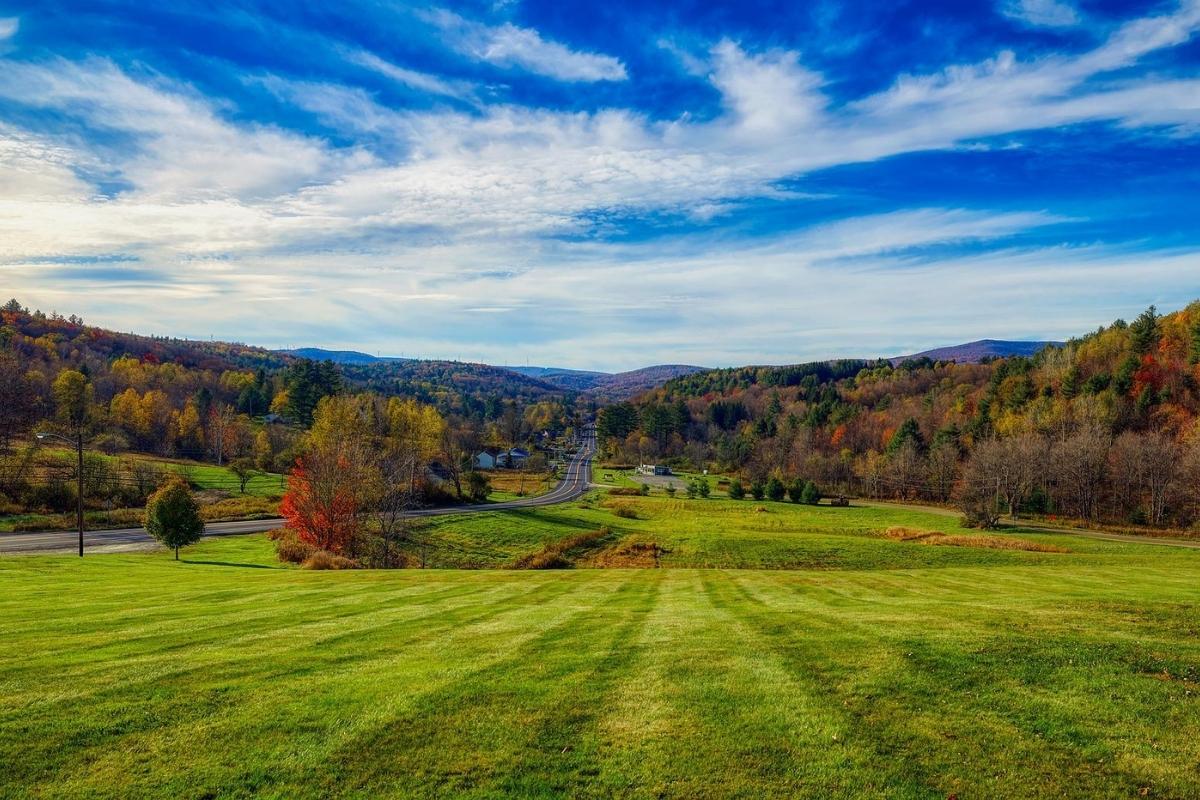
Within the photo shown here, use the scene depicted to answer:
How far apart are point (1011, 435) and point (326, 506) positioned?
10102cm

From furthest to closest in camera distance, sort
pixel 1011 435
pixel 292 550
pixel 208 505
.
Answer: pixel 1011 435 → pixel 208 505 → pixel 292 550

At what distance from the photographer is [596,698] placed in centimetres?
928

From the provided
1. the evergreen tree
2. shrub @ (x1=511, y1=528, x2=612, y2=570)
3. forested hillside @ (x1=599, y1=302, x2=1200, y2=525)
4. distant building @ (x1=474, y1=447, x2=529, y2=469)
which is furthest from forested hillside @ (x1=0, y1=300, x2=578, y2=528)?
the evergreen tree

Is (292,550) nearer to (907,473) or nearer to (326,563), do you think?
(326,563)

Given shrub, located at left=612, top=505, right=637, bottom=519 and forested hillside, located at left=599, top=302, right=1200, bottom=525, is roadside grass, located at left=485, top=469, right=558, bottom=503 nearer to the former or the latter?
shrub, located at left=612, top=505, right=637, bottom=519

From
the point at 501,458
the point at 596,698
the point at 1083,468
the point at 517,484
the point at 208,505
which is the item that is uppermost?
the point at 596,698

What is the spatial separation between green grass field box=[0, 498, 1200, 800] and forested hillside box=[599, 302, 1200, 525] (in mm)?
67897

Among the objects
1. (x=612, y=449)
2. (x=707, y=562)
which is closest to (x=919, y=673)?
(x=707, y=562)

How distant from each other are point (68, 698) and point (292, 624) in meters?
5.50

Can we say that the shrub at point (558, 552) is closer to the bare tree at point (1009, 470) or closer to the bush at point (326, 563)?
the bush at point (326, 563)

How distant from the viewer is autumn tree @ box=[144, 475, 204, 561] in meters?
36.0

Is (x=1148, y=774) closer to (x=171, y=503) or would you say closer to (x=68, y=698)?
(x=68, y=698)

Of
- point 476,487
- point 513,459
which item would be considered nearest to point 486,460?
point 513,459

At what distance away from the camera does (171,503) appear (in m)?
36.2
